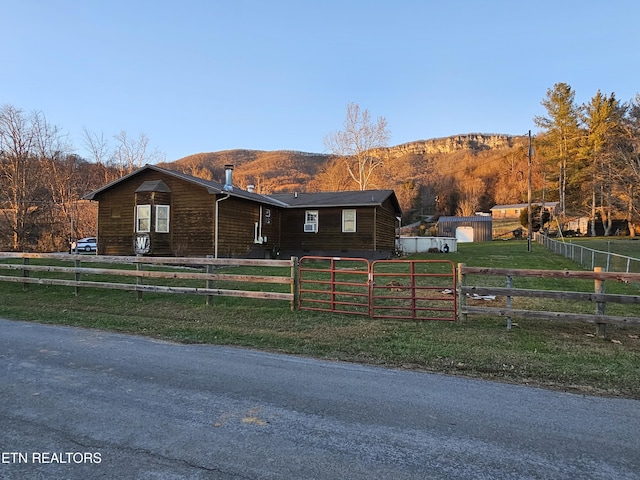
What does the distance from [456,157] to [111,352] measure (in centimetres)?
12785

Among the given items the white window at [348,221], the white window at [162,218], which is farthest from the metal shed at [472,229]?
the white window at [162,218]

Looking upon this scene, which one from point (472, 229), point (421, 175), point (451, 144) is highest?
point (451, 144)

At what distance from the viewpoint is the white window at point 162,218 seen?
20359mm

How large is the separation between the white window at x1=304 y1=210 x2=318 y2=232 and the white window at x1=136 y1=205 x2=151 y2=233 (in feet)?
29.7

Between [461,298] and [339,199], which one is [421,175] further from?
[461,298]

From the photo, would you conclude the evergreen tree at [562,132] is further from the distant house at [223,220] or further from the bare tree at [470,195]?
the distant house at [223,220]

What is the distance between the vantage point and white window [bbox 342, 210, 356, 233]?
2462cm

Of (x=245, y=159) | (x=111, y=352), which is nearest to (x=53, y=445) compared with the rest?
(x=111, y=352)

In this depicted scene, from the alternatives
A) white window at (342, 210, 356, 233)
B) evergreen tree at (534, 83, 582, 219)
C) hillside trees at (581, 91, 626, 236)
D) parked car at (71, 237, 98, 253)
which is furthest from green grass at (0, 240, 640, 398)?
evergreen tree at (534, 83, 582, 219)

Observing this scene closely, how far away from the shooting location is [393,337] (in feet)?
22.0

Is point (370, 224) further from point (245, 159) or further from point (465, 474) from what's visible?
point (245, 159)

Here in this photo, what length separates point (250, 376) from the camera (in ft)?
15.5

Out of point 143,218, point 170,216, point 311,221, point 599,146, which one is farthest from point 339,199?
point 599,146

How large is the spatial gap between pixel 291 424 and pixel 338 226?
71.0 feet
